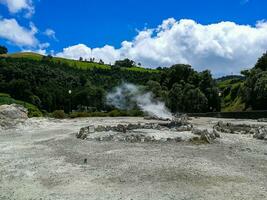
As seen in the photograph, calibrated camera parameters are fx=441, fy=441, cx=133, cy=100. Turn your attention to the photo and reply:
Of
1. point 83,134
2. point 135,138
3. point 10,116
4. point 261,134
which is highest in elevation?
point 10,116

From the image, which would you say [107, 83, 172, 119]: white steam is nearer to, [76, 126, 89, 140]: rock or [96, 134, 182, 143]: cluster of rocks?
[76, 126, 89, 140]: rock

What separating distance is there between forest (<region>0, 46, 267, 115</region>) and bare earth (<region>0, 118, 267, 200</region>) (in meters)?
55.3

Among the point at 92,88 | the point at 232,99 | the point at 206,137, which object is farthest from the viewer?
the point at 92,88

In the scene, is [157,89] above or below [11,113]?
above

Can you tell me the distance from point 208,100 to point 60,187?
8434 cm

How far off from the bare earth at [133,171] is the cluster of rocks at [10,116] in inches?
891

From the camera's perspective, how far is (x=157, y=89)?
104125 millimetres

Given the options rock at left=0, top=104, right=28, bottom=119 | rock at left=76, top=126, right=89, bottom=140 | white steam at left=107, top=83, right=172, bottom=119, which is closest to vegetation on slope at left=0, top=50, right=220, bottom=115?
white steam at left=107, top=83, right=172, bottom=119

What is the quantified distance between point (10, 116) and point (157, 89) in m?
46.4

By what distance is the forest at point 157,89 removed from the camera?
9825 cm

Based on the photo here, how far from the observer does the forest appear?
98.2m

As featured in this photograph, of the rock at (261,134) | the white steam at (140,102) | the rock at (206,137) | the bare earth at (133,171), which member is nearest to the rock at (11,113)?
the bare earth at (133,171)

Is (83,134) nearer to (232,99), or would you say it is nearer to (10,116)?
(10,116)

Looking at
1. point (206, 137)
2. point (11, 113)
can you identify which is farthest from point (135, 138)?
point (11, 113)
